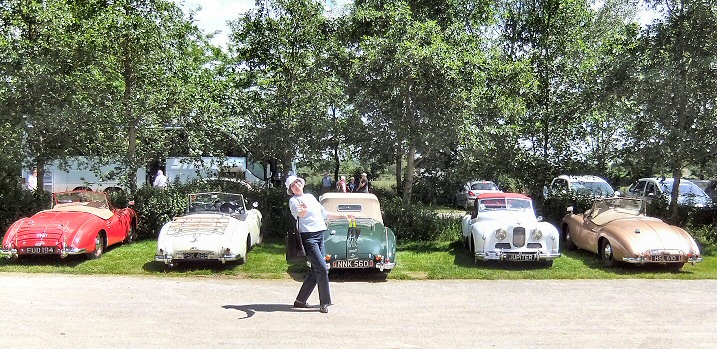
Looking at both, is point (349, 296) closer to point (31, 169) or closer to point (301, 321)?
point (301, 321)

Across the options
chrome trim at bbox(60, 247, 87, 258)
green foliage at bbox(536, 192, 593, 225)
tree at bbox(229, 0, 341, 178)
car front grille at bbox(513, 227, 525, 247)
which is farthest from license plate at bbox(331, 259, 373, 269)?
green foliage at bbox(536, 192, 593, 225)

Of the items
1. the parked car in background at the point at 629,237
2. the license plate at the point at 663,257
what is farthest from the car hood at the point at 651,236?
the license plate at the point at 663,257

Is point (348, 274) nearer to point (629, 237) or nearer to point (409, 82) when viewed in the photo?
point (409, 82)

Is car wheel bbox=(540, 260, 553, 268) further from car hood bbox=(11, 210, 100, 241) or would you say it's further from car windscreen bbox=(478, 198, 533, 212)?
car hood bbox=(11, 210, 100, 241)

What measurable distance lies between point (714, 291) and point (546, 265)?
300cm

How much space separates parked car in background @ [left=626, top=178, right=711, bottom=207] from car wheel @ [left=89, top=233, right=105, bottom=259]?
1403cm

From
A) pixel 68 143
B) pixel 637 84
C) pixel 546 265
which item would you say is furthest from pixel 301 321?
pixel 637 84

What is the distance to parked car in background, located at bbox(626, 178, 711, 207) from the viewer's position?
17.1m

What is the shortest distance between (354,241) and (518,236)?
3.35 meters

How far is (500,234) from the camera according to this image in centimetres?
1173

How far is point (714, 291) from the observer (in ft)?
32.8

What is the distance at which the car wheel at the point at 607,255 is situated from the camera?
12.0 m

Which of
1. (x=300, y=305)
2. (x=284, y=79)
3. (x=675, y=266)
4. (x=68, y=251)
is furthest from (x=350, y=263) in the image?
(x=284, y=79)

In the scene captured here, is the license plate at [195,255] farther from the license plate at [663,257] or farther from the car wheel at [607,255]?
the license plate at [663,257]
